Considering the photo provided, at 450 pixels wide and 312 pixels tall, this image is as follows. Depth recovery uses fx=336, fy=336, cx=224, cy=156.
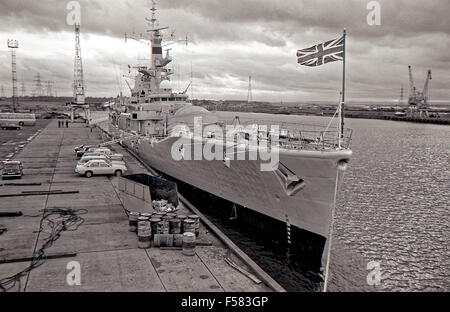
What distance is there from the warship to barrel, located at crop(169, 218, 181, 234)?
190 inches

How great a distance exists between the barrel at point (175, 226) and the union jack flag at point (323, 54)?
792 cm

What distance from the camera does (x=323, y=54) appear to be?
13.0 metres

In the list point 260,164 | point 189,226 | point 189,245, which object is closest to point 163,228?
point 189,226

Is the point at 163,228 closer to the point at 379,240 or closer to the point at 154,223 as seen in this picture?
the point at 154,223

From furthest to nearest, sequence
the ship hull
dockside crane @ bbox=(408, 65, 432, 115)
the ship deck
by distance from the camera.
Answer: dockside crane @ bbox=(408, 65, 432, 115)
the ship hull
the ship deck

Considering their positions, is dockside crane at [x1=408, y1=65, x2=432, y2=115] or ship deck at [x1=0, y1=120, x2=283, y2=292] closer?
ship deck at [x1=0, y1=120, x2=283, y2=292]

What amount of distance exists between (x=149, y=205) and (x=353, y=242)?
394 inches

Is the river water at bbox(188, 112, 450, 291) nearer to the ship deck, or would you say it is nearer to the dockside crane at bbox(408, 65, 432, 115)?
the ship deck

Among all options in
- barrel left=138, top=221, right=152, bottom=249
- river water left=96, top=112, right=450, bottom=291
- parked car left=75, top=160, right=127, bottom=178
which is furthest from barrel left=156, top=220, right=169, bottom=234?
parked car left=75, top=160, right=127, bottom=178

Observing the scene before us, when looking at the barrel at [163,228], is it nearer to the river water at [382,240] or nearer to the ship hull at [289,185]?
the river water at [382,240]

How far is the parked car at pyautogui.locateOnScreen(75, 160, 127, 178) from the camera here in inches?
883

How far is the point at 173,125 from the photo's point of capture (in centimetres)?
2628
